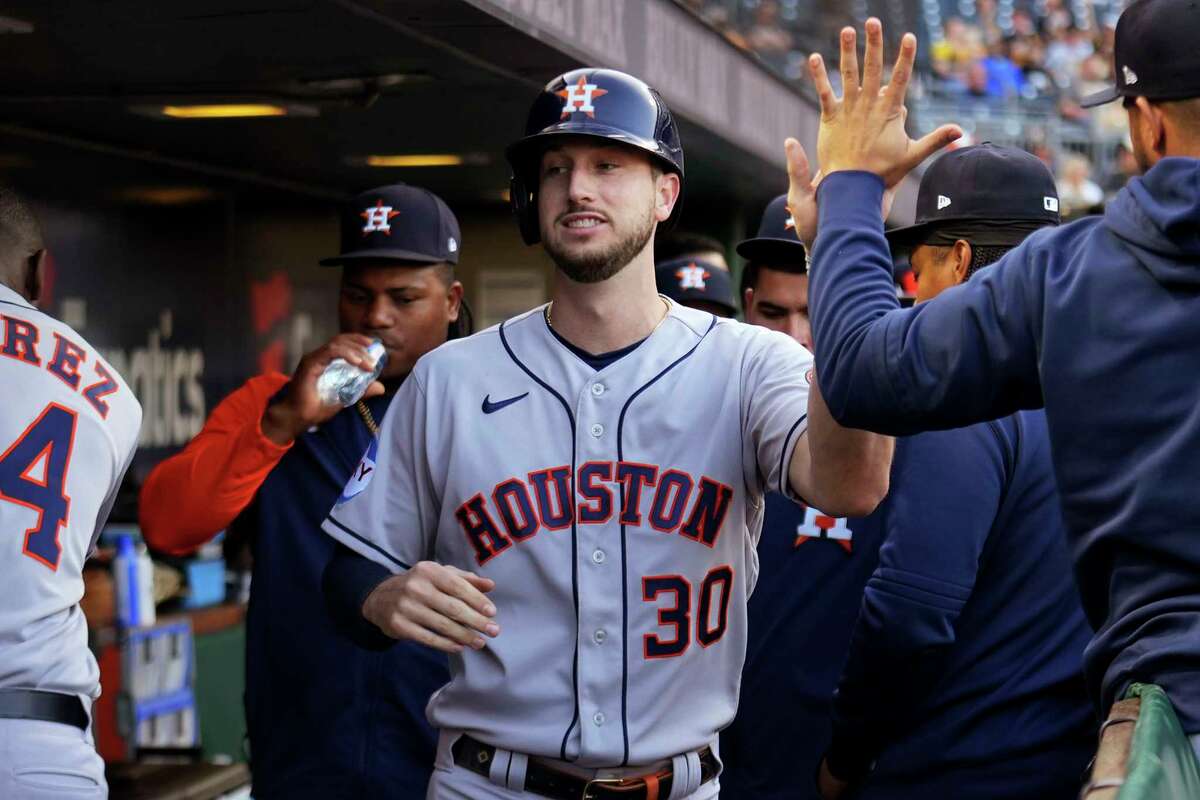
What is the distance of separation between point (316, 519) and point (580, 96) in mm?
A: 1436

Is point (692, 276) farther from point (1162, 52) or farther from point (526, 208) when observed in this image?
point (1162, 52)

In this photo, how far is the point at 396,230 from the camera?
4.01m

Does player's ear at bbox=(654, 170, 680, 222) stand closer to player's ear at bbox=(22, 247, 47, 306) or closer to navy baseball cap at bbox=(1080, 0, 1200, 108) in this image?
navy baseball cap at bbox=(1080, 0, 1200, 108)

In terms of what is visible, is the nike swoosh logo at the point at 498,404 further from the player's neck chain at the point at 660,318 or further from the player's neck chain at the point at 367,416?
the player's neck chain at the point at 367,416

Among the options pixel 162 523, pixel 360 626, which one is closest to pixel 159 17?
pixel 162 523

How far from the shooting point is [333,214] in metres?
7.98

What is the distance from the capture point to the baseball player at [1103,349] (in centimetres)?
183

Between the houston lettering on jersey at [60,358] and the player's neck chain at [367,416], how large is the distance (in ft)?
2.42

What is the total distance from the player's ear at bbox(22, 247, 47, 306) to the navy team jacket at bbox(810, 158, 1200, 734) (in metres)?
1.91

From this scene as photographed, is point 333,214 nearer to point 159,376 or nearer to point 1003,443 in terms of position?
point 159,376

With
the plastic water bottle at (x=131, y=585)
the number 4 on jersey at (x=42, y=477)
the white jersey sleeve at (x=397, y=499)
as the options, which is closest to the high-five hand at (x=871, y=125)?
the white jersey sleeve at (x=397, y=499)

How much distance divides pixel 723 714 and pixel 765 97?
160 inches

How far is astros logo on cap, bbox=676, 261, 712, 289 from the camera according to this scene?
5.21 metres

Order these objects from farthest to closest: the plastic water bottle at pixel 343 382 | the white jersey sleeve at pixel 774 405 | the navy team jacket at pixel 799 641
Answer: the plastic water bottle at pixel 343 382 → the navy team jacket at pixel 799 641 → the white jersey sleeve at pixel 774 405
